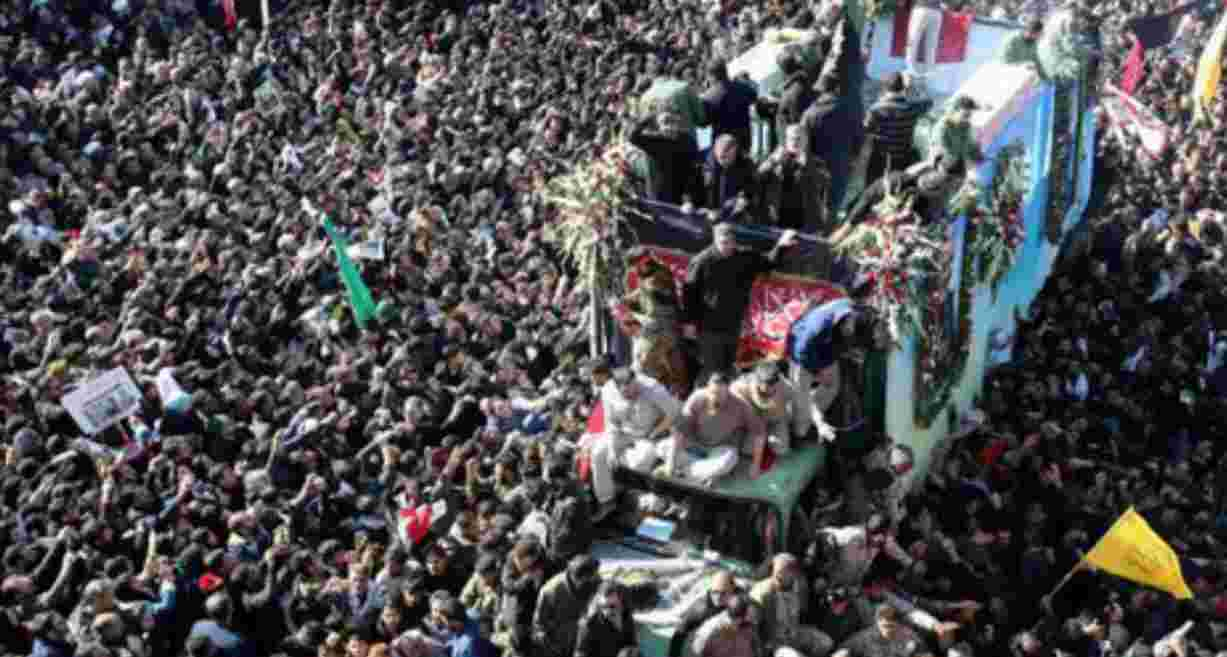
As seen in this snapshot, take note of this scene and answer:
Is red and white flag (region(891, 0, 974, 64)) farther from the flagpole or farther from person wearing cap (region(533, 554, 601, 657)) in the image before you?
person wearing cap (region(533, 554, 601, 657))

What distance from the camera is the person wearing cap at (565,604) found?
10.6m

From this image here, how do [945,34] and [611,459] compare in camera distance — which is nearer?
[611,459]

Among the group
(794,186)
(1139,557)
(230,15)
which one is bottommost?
(1139,557)

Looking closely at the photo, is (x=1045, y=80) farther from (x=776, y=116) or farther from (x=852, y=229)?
(x=852, y=229)

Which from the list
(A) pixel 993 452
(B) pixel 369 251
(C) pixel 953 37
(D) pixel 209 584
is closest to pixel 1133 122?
(C) pixel 953 37

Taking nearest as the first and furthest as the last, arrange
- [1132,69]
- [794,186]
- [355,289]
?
[794,186] → [355,289] → [1132,69]

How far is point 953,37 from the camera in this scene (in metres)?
17.1

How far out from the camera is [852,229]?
12.0m

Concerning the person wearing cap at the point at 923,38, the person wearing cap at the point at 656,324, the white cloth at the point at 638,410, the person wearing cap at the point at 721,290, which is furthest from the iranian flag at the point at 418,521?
the person wearing cap at the point at 923,38

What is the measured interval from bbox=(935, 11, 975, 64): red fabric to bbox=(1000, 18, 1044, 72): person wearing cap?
0.79 m

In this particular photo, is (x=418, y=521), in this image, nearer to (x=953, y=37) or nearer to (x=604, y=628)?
A: (x=604, y=628)

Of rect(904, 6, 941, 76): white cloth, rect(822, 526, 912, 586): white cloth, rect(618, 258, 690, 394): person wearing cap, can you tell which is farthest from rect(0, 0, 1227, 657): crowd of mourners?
rect(904, 6, 941, 76): white cloth

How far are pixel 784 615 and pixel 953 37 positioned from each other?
830 cm

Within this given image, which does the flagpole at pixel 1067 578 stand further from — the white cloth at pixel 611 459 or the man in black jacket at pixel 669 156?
the man in black jacket at pixel 669 156
